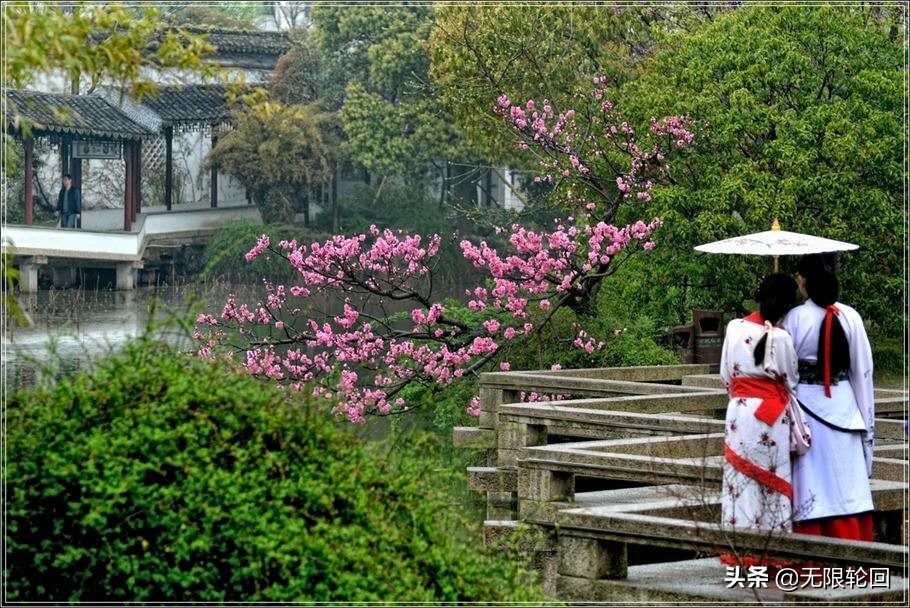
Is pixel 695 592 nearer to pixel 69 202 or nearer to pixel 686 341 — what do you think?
pixel 686 341

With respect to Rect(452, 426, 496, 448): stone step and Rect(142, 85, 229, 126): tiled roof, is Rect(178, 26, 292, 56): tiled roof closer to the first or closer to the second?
Rect(142, 85, 229, 126): tiled roof

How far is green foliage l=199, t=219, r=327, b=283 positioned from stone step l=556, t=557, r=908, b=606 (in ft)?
93.0

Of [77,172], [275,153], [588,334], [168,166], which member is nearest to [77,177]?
[77,172]

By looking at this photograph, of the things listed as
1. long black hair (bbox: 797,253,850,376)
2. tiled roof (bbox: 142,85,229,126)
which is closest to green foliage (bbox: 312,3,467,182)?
tiled roof (bbox: 142,85,229,126)

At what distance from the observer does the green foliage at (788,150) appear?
1667 centimetres

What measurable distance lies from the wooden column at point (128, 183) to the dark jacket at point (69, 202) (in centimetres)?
124

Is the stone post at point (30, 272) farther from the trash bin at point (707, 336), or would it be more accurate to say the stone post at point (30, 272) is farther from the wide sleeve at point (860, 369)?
the wide sleeve at point (860, 369)

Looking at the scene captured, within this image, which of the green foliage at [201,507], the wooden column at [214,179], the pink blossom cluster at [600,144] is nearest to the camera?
the green foliage at [201,507]

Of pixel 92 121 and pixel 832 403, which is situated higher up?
pixel 92 121

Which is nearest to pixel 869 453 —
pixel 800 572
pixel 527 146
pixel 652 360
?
pixel 800 572

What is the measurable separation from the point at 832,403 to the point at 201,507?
359 cm

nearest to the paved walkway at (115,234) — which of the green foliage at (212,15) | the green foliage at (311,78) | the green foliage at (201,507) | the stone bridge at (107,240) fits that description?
the stone bridge at (107,240)

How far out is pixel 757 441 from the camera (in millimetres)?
7910

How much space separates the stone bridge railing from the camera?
24.4 ft
